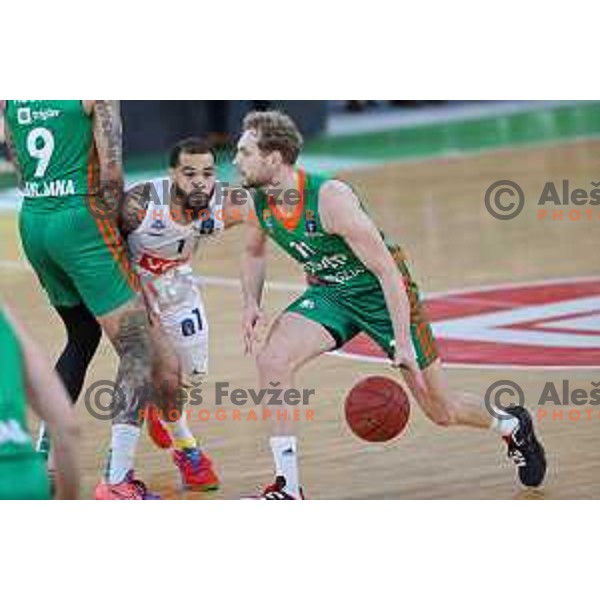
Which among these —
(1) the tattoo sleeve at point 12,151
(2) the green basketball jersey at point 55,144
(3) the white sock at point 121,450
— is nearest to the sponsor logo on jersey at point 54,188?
(2) the green basketball jersey at point 55,144

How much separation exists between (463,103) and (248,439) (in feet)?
72.3

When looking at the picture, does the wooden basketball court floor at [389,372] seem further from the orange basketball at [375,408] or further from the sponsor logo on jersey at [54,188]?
the sponsor logo on jersey at [54,188]

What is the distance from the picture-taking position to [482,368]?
37.9ft

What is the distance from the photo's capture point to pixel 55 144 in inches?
338

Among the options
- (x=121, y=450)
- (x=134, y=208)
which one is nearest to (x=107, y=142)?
(x=134, y=208)

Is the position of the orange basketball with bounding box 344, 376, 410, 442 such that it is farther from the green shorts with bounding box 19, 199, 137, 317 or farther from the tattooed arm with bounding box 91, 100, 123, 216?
the tattooed arm with bounding box 91, 100, 123, 216

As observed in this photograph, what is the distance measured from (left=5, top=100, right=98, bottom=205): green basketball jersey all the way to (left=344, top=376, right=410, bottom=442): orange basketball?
156 cm

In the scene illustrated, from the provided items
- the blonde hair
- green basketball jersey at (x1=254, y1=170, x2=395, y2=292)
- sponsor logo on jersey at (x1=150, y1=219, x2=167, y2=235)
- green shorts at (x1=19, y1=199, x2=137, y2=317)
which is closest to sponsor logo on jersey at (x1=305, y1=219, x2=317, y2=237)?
green basketball jersey at (x1=254, y1=170, x2=395, y2=292)

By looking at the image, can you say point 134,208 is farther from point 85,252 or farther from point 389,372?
point 389,372

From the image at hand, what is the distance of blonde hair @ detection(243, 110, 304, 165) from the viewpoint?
8.32m

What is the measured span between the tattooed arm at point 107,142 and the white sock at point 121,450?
1.09m
